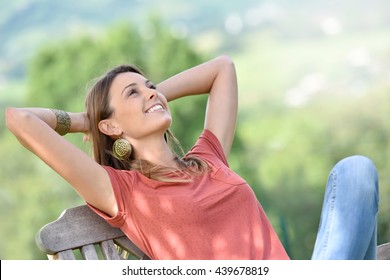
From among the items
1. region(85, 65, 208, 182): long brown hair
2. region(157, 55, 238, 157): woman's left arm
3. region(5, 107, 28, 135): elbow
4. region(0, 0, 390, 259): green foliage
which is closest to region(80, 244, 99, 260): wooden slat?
region(85, 65, 208, 182): long brown hair

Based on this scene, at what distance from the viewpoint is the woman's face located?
244 cm

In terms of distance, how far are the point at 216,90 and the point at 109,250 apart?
67 centimetres

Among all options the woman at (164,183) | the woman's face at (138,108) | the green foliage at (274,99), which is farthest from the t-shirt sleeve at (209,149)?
the green foliage at (274,99)

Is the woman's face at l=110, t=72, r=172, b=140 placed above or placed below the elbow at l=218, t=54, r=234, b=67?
below

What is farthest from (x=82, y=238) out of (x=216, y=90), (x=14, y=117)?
(x=216, y=90)

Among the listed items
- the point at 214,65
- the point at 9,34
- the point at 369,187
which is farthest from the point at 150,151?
the point at 9,34

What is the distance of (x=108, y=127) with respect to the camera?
252 centimetres

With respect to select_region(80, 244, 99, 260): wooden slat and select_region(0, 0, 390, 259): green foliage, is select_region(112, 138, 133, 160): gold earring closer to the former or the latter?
select_region(80, 244, 99, 260): wooden slat

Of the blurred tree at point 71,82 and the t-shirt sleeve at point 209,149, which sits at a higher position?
the t-shirt sleeve at point 209,149

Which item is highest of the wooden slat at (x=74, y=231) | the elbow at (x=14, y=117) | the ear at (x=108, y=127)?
the elbow at (x=14, y=117)

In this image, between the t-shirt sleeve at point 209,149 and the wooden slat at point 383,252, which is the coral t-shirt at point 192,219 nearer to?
the t-shirt sleeve at point 209,149

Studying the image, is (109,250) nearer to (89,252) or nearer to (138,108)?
(89,252)

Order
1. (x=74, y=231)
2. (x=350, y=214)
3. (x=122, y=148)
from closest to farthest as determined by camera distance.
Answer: (x=350, y=214)
(x=74, y=231)
(x=122, y=148)

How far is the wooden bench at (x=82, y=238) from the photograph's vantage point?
2330mm
